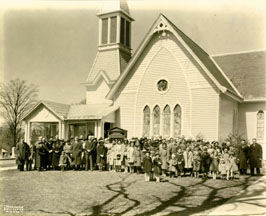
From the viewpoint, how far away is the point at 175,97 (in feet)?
62.2

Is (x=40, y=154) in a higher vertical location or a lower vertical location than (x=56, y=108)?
lower

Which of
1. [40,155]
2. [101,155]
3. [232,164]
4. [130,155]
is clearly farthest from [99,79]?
[232,164]

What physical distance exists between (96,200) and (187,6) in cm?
570

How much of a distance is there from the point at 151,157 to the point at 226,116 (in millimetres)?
7276

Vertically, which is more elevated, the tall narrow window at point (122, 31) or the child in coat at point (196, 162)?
the tall narrow window at point (122, 31)

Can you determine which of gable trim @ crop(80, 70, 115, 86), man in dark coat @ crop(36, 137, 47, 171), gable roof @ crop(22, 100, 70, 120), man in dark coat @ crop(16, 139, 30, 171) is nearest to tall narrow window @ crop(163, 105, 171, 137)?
gable trim @ crop(80, 70, 115, 86)

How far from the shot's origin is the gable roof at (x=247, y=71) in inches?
757

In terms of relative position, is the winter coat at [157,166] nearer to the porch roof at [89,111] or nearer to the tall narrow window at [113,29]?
the porch roof at [89,111]

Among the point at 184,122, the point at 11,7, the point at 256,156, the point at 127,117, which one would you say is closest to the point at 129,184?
the point at 256,156

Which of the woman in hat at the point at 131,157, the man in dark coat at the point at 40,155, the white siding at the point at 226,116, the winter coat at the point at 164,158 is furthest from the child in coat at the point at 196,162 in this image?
the man in dark coat at the point at 40,155

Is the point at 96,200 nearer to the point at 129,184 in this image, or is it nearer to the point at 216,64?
the point at 129,184

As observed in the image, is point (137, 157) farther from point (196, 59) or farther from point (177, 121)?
point (196, 59)

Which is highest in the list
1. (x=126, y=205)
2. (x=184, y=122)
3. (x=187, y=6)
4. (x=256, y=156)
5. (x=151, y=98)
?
(x=187, y=6)

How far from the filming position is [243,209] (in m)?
7.86
